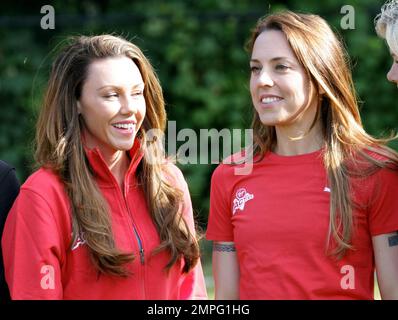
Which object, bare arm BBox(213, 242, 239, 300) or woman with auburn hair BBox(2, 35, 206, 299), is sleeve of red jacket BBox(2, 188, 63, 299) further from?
bare arm BBox(213, 242, 239, 300)

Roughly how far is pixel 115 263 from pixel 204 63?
5.20 metres

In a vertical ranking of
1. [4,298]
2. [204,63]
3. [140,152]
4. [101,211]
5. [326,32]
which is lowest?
[4,298]

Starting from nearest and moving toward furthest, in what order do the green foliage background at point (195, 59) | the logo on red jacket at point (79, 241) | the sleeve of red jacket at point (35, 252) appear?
the sleeve of red jacket at point (35, 252), the logo on red jacket at point (79, 241), the green foliage background at point (195, 59)

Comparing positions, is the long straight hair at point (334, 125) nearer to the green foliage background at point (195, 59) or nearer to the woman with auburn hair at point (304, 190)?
the woman with auburn hair at point (304, 190)

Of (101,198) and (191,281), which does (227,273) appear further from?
(101,198)

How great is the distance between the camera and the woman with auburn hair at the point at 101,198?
122 inches

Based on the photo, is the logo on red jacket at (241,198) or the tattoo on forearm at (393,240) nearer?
the tattoo on forearm at (393,240)

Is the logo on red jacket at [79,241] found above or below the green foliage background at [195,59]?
below

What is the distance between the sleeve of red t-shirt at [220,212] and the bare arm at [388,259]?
59cm

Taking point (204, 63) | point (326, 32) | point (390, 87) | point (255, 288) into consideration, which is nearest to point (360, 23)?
point (390, 87)

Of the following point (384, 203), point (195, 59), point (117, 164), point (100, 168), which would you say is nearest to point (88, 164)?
point (100, 168)

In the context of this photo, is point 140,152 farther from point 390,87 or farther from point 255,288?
point 390,87

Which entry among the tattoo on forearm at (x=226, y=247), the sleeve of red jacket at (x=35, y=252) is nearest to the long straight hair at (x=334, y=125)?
the tattoo on forearm at (x=226, y=247)

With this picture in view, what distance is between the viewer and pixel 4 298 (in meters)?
3.22
